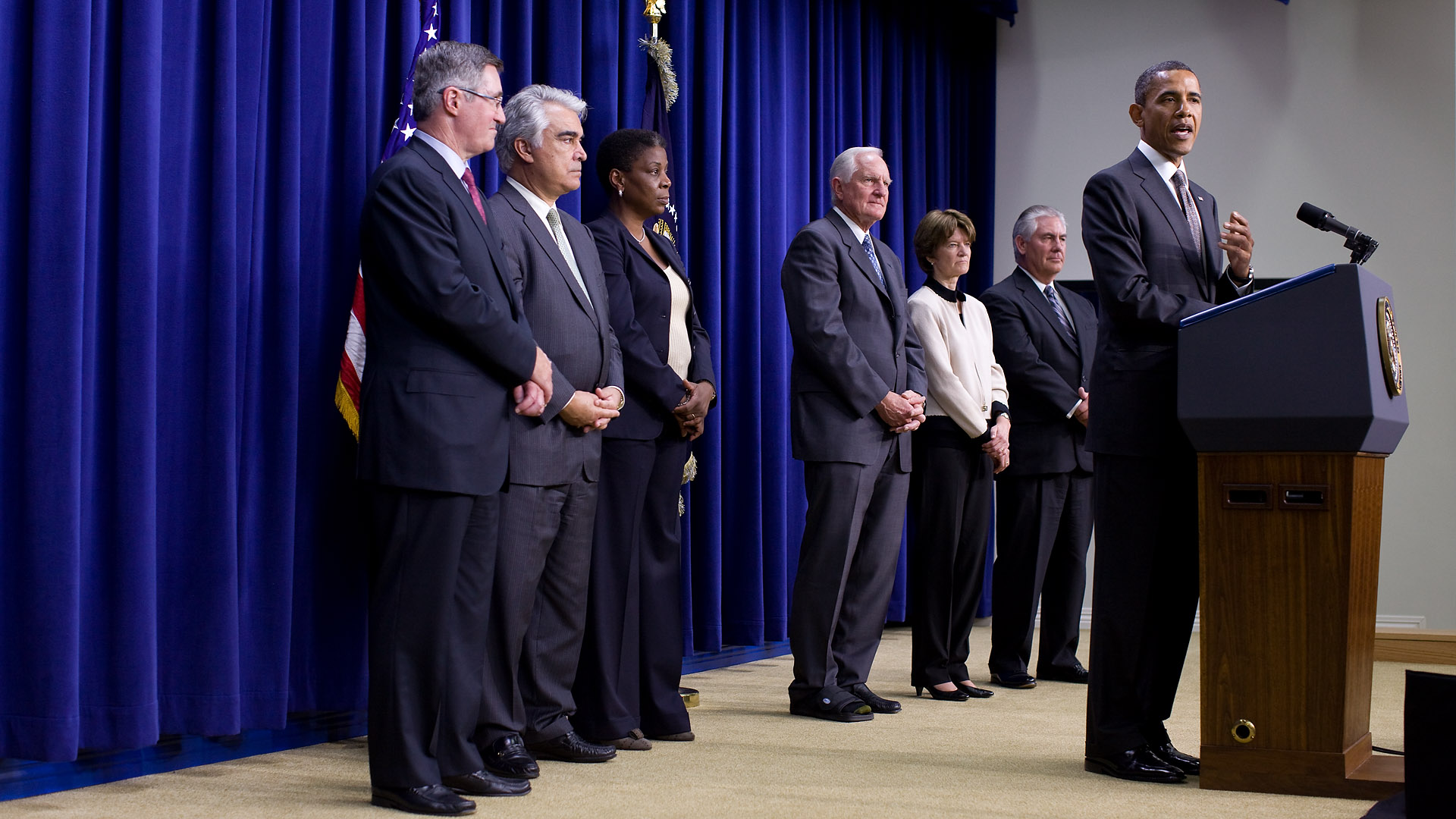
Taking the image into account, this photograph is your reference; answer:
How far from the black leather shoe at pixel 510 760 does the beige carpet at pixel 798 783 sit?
0.04m

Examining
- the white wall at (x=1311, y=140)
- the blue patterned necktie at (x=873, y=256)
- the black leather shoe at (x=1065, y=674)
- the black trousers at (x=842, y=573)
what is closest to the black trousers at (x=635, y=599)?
the black trousers at (x=842, y=573)

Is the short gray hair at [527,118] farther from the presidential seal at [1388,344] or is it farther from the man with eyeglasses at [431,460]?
the presidential seal at [1388,344]

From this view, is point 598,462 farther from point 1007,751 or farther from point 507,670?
point 1007,751

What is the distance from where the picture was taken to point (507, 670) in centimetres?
288

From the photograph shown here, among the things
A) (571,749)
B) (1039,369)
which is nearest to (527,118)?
(571,749)

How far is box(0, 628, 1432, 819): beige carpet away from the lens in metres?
2.47

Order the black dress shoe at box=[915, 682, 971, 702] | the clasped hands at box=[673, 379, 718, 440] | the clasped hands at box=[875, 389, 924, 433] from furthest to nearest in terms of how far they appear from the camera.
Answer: the black dress shoe at box=[915, 682, 971, 702] → the clasped hands at box=[875, 389, 924, 433] → the clasped hands at box=[673, 379, 718, 440]

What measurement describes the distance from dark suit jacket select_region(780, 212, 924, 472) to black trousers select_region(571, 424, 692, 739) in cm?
49

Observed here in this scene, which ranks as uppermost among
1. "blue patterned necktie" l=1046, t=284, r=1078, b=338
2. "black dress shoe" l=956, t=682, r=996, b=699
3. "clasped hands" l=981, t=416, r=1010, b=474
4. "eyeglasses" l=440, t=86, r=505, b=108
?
"eyeglasses" l=440, t=86, r=505, b=108

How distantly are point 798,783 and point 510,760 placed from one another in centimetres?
63

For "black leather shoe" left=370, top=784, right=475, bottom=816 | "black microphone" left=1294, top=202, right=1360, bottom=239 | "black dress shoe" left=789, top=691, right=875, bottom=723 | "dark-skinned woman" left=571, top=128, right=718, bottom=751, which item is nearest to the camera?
"black leather shoe" left=370, top=784, right=475, bottom=816

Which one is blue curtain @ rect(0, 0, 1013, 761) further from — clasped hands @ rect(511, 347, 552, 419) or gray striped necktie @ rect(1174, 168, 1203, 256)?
gray striped necktie @ rect(1174, 168, 1203, 256)

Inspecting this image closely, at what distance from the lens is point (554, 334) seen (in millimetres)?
3021

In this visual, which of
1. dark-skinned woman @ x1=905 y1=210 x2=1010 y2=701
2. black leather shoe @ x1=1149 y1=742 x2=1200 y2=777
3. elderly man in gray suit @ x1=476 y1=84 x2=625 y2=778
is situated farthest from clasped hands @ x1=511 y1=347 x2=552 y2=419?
dark-skinned woman @ x1=905 y1=210 x2=1010 y2=701
